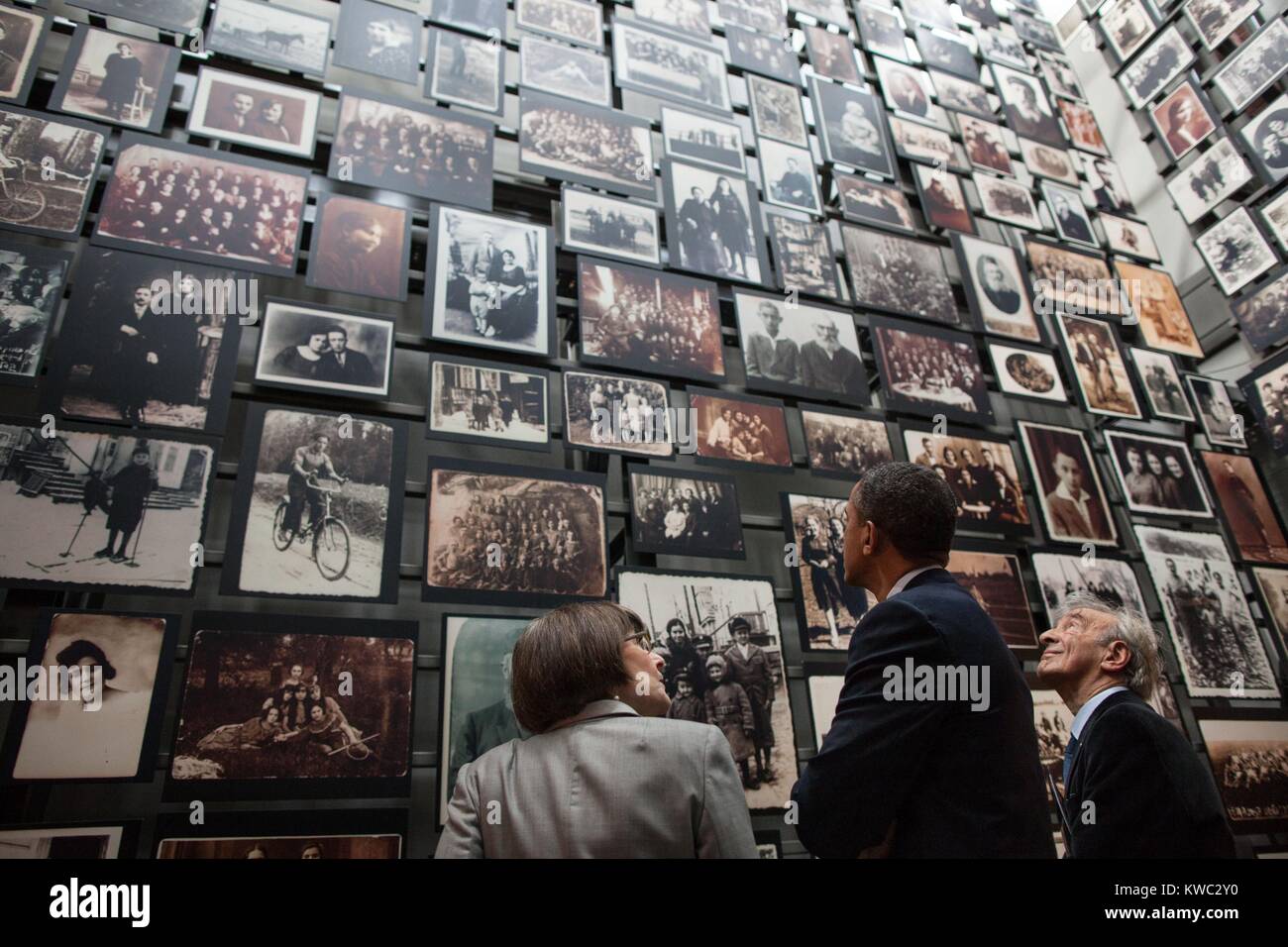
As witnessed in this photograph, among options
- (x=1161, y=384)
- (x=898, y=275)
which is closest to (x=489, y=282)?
(x=898, y=275)

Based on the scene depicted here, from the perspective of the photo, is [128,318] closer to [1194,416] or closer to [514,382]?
[514,382]

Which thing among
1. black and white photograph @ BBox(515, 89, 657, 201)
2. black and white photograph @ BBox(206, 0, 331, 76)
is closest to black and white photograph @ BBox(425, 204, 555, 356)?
black and white photograph @ BBox(515, 89, 657, 201)

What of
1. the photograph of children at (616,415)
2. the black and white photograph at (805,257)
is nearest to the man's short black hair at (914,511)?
the photograph of children at (616,415)

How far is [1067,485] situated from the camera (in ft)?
18.8

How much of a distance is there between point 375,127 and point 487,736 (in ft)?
12.7

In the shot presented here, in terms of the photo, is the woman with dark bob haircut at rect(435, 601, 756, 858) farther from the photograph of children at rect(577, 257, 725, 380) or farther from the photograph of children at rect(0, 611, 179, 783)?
the photograph of children at rect(577, 257, 725, 380)

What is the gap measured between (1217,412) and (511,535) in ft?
20.4

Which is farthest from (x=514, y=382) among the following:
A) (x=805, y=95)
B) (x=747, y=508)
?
(x=805, y=95)

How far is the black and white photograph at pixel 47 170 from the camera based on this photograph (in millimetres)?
3922

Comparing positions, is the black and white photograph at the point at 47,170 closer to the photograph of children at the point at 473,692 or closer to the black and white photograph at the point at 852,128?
the photograph of children at the point at 473,692

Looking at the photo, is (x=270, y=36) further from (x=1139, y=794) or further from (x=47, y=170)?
(x=1139, y=794)

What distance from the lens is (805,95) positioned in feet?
23.2

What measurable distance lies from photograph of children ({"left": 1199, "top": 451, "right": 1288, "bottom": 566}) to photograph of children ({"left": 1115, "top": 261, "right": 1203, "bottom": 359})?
1109 mm

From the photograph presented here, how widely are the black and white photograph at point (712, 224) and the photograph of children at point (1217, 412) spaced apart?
406cm
